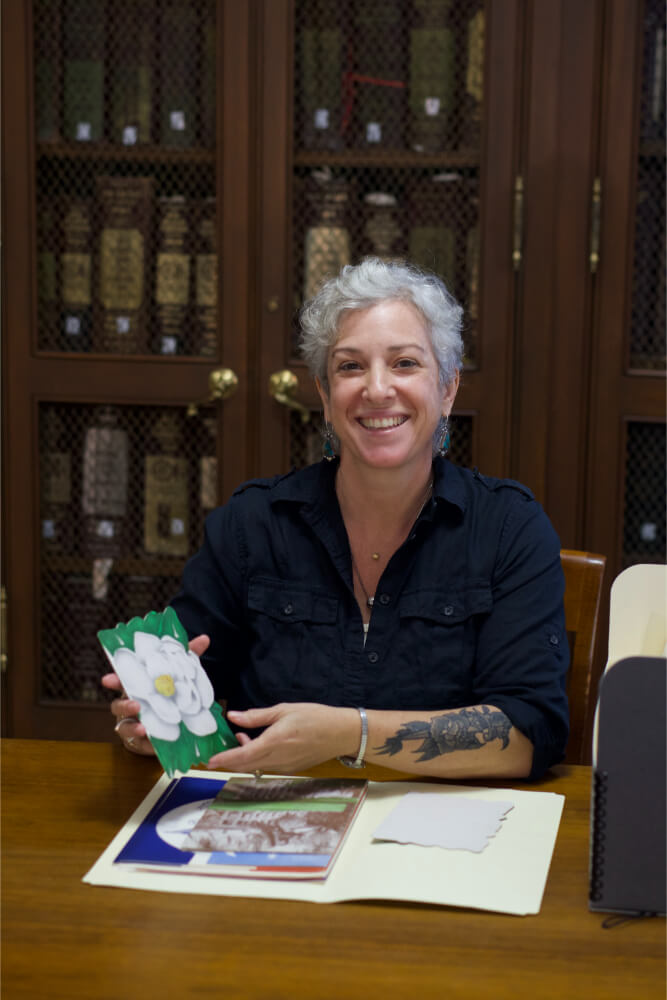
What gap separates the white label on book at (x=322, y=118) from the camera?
105 inches

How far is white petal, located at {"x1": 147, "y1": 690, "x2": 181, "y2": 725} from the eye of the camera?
1.16m

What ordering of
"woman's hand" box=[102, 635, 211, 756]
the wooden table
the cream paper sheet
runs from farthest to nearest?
"woman's hand" box=[102, 635, 211, 756] < the cream paper sheet < the wooden table

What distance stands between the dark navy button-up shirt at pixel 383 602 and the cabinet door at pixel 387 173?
1113 millimetres

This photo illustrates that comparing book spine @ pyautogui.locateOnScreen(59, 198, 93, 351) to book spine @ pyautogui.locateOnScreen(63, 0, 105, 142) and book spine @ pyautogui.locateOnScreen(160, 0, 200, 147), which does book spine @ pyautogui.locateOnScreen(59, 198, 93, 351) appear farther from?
book spine @ pyautogui.locateOnScreen(160, 0, 200, 147)

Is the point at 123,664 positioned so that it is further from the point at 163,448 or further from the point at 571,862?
the point at 163,448

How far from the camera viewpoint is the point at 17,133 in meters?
2.70

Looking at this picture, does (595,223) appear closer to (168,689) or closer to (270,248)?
(270,248)

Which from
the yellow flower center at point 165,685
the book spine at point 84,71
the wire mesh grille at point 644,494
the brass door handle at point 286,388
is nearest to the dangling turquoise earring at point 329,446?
the yellow flower center at point 165,685

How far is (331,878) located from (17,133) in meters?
2.25

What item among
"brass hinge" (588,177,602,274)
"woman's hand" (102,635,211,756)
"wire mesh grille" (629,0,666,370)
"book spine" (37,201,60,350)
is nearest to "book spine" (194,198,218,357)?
"book spine" (37,201,60,350)

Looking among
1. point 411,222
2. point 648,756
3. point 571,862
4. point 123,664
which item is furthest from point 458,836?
Result: point 411,222

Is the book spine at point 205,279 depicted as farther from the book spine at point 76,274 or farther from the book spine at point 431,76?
the book spine at point 431,76

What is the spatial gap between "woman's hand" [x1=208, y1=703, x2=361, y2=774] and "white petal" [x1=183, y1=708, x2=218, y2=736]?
0.02 metres

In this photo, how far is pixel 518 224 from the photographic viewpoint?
2.60 m
